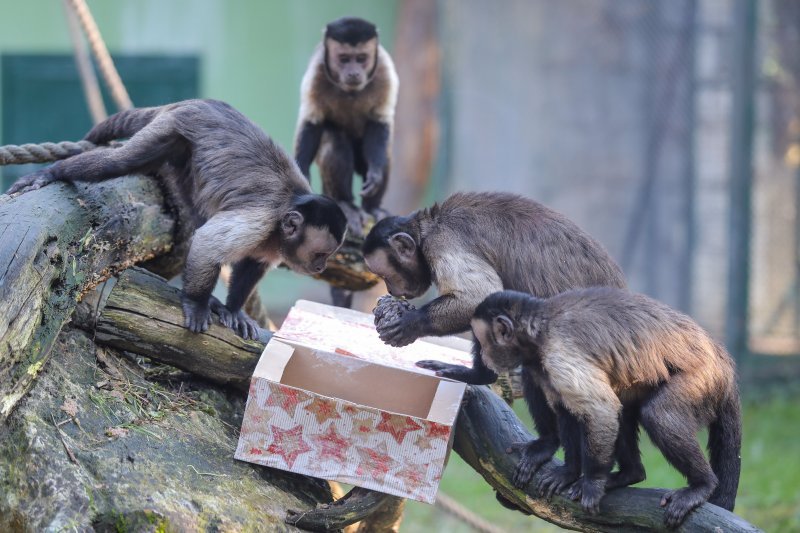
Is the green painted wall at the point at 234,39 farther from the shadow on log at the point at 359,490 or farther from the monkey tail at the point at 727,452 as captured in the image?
the monkey tail at the point at 727,452

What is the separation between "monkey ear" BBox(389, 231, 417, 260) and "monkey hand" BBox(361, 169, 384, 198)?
180cm

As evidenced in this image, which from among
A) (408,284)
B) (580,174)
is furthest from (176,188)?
(580,174)

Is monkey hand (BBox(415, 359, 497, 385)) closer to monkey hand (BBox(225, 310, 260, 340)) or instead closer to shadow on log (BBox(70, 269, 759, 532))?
shadow on log (BBox(70, 269, 759, 532))

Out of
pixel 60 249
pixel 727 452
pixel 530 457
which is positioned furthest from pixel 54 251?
pixel 727 452

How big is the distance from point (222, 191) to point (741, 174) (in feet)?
24.5

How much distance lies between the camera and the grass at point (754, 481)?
7.95 m

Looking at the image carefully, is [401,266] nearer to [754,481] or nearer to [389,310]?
[389,310]

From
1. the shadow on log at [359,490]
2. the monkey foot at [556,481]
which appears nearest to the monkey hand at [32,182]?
the shadow on log at [359,490]

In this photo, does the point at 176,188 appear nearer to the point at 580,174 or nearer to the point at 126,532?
Result: the point at 126,532

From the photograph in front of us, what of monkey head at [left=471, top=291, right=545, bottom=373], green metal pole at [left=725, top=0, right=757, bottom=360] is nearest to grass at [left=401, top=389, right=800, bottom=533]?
green metal pole at [left=725, top=0, right=757, bottom=360]

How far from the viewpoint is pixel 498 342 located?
13.1ft

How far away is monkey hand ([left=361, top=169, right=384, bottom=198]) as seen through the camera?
20.9 feet

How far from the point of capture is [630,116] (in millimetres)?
11398

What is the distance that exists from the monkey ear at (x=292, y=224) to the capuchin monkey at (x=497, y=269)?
1.90ft
